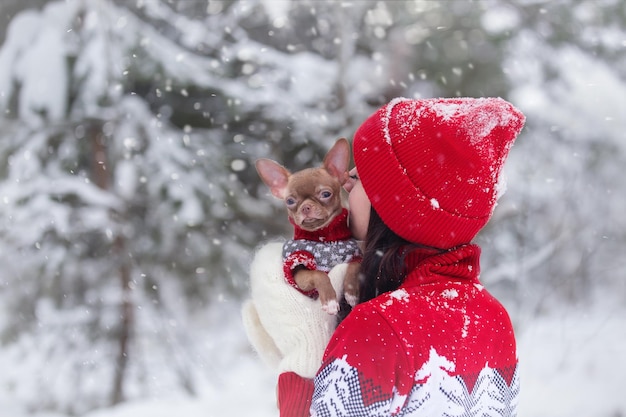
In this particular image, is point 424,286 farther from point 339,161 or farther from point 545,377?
point 545,377

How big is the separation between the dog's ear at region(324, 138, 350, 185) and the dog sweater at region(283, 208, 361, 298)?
14cm

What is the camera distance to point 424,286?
5.04ft

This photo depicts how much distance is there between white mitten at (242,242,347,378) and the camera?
161cm

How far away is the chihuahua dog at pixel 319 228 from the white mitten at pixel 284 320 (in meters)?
0.03

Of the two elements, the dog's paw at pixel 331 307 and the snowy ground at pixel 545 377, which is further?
the snowy ground at pixel 545 377

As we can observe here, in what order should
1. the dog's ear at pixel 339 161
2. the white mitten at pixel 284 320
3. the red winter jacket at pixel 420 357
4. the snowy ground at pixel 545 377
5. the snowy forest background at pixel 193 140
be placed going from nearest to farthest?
the red winter jacket at pixel 420 357, the white mitten at pixel 284 320, the dog's ear at pixel 339 161, the snowy forest background at pixel 193 140, the snowy ground at pixel 545 377

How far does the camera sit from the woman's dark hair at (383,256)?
1.62 m

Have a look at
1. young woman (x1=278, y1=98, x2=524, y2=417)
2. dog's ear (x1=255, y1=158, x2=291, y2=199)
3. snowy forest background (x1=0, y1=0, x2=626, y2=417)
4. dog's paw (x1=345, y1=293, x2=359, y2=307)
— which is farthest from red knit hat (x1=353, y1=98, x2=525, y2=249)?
snowy forest background (x1=0, y1=0, x2=626, y2=417)

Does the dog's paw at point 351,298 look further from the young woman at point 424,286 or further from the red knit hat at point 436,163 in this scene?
the red knit hat at point 436,163

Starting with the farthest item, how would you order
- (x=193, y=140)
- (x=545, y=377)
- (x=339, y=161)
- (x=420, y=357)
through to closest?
(x=545, y=377), (x=193, y=140), (x=339, y=161), (x=420, y=357)

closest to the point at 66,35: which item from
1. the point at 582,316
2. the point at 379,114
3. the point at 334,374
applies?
A: the point at 379,114

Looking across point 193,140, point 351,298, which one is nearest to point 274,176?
point 351,298

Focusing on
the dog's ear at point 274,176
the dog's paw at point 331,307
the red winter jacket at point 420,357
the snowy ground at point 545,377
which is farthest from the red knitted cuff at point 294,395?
the snowy ground at point 545,377

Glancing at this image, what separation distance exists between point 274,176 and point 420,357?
33.0 inches
